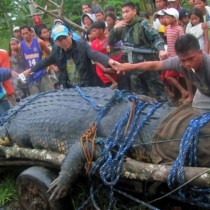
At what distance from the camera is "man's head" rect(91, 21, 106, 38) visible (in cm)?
645

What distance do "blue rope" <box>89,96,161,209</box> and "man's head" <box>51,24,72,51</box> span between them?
181 centimetres

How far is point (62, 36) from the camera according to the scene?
528 cm

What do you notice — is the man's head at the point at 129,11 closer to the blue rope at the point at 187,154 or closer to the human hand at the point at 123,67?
the human hand at the point at 123,67

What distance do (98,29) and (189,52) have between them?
3.02m

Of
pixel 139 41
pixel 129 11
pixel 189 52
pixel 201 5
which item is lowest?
pixel 139 41

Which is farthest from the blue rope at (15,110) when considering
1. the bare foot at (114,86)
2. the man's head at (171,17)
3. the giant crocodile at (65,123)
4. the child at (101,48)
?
the man's head at (171,17)

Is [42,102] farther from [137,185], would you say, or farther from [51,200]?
[137,185]

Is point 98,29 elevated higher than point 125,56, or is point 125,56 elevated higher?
point 98,29

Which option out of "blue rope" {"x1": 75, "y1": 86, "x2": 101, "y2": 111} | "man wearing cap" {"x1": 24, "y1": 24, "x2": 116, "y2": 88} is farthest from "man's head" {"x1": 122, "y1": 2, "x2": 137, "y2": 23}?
"blue rope" {"x1": 75, "y1": 86, "x2": 101, "y2": 111}

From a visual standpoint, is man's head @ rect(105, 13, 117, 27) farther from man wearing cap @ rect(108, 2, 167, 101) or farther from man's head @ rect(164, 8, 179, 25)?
man's head @ rect(164, 8, 179, 25)

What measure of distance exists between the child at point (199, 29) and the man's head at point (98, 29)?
137 cm

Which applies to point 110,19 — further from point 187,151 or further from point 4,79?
point 187,151

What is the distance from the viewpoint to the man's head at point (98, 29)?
21.1ft

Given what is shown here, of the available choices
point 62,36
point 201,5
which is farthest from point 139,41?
point 201,5
